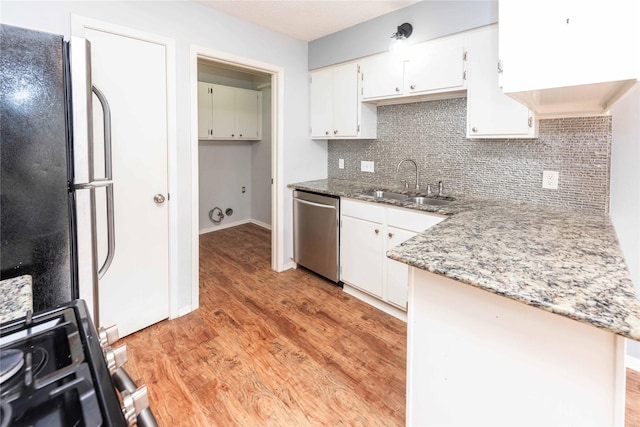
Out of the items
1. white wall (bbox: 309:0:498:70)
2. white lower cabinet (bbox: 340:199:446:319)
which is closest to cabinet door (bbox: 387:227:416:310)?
white lower cabinet (bbox: 340:199:446:319)

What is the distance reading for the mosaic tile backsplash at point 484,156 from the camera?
202 cm

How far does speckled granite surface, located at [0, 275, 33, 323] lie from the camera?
72cm

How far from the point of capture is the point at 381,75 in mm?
2797

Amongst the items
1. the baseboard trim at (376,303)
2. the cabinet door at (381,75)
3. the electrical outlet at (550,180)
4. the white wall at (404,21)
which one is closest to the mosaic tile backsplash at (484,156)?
the electrical outlet at (550,180)

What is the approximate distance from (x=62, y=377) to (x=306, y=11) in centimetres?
284

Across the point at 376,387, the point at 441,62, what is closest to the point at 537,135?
the point at 441,62

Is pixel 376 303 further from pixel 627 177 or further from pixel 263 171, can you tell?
pixel 263 171

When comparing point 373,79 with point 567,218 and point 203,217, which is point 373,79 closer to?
point 567,218

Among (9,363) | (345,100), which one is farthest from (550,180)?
(9,363)

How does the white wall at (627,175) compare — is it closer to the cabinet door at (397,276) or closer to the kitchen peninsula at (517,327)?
the kitchen peninsula at (517,327)

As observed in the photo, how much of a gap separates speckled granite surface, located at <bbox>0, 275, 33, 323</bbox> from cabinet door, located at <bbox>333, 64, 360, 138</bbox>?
104 inches

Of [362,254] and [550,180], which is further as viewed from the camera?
[362,254]

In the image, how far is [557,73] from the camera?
3.58 feet

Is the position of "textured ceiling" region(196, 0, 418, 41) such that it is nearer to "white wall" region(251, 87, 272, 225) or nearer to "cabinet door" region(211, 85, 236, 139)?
"cabinet door" region(211, 85, 236, 139)
